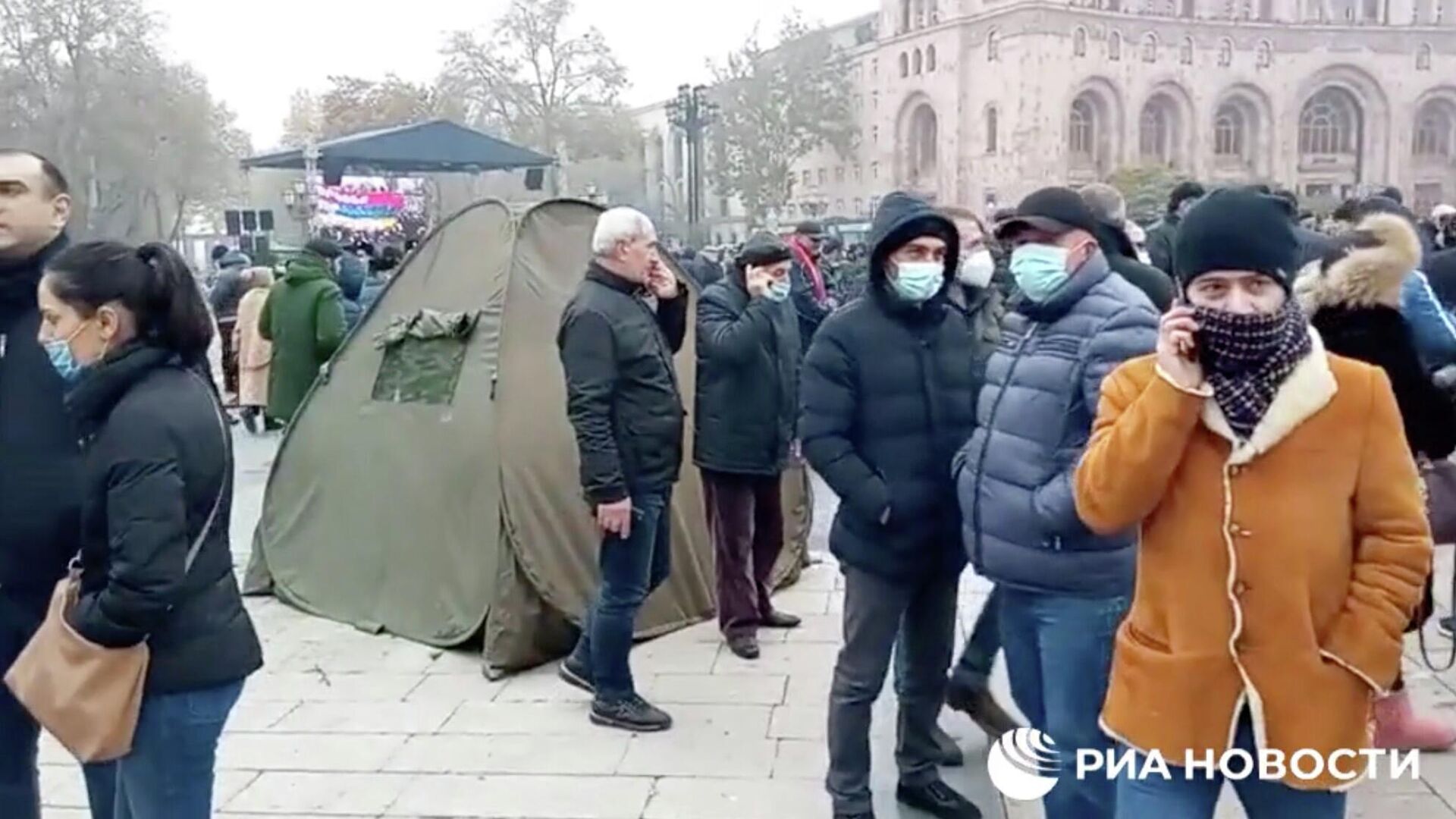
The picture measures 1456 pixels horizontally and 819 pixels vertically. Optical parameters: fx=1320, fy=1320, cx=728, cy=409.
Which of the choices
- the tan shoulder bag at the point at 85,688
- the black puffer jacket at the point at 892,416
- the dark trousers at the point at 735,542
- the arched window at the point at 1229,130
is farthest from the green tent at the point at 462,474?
the arched window at the point at 1229,130

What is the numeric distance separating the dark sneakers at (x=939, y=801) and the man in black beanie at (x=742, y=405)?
61.3 inches

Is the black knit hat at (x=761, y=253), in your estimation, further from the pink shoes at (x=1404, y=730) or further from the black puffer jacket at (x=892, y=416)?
the pink shoes at (x=1404, y=730)

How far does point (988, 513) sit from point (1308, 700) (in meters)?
1.03

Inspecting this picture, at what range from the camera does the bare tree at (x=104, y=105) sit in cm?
4544

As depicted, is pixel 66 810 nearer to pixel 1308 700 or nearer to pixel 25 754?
pixel 25 754

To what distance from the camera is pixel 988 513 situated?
319 cm

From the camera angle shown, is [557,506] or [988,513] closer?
[988,513]

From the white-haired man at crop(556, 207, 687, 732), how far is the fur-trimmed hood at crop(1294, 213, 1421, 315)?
6.79ft

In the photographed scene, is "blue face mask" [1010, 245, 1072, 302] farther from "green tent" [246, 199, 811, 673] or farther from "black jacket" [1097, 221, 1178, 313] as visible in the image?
"green tent" [246, 199, 811, 673]

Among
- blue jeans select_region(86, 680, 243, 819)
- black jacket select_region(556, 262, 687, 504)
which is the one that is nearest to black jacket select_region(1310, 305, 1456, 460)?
black jacket select_region(556, 262, 687, 504)

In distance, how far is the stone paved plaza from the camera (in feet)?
13.2

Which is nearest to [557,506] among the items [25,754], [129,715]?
[25,754]

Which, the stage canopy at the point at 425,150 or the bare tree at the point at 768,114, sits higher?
the bare tree at the point at 768,114

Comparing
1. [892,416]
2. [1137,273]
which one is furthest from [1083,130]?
[892,416]
